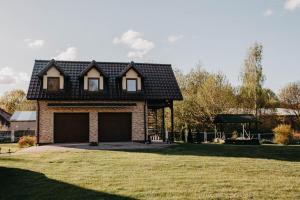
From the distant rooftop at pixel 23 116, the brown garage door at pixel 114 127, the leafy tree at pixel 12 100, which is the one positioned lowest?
the brown garage door at pixel 114 127

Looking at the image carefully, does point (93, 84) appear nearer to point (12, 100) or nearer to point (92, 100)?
point (92, 100)

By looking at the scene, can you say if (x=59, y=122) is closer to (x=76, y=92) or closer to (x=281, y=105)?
(x=76, y=92)

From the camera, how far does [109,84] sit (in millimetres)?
29578

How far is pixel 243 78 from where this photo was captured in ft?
159

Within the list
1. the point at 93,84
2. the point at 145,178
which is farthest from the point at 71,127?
the point at 145,178

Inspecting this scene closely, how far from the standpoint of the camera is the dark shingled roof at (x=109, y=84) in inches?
1096

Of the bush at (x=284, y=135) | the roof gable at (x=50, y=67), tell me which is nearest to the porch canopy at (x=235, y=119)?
the bush at (x=284, y=135)

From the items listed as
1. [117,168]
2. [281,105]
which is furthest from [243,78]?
[117,168]

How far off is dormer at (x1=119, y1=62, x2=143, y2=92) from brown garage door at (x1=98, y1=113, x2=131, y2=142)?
2331 mm

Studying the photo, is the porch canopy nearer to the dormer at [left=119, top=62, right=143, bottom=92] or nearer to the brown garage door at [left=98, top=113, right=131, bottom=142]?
the dormer at [left=119, top=62, right=143, bottom=92]

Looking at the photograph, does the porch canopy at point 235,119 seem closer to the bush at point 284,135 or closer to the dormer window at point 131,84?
the bush at point 284,135

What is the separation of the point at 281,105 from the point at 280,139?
39.9 meters

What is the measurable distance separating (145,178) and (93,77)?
58.1 feet

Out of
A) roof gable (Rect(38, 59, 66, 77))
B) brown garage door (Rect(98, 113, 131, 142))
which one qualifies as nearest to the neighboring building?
roof gable (Rect(38, 59, 66, 77))
